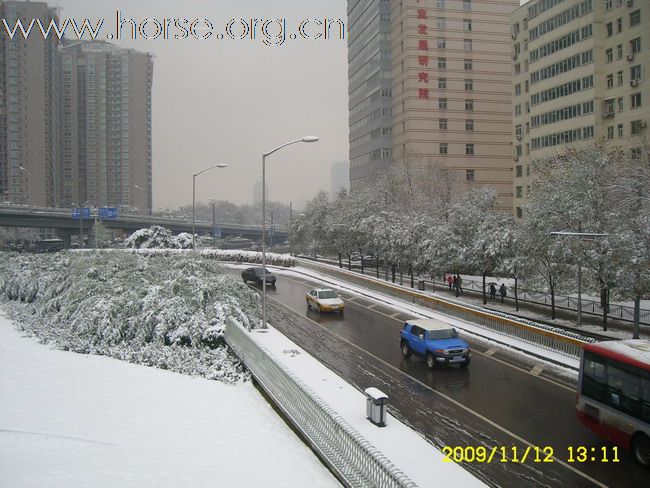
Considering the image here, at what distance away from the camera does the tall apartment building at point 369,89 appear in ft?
296

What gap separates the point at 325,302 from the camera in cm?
3353

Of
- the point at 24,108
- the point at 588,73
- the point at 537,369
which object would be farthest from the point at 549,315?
the point at 24,108

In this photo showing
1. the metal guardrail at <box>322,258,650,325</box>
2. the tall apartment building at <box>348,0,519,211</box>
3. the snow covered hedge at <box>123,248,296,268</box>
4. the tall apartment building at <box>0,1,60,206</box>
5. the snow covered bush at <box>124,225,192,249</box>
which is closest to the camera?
the metal guardrail at <box>322,258,650,325</box>

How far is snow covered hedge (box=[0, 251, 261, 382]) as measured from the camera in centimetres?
2073

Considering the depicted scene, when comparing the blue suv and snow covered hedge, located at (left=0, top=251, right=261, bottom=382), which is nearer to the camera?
snow covered hedge, located at (left=0, top=251, right=261, bottom=382)

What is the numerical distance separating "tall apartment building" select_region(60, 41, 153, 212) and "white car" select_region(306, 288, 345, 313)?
131m

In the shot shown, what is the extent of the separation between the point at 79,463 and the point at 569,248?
25199 mm

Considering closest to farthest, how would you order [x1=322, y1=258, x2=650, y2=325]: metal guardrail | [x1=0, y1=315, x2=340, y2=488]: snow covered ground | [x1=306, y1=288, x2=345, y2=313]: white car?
[x1=0, y1=315, x2=340, y2=488]: snow covered ground
[x1=322, y1=258, x2=650, y2=325]: metal guardrail
[x1=306, y1=288, x2=345, y2=313]: white car

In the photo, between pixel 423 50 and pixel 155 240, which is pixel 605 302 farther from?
pixel 423 50

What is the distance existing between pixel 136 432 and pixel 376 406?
6.04 metres

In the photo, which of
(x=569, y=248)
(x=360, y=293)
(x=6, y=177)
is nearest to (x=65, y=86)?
(x=6, y=177)

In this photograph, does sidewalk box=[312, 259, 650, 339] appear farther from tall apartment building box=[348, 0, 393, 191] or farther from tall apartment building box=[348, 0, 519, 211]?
tall apartment building box=[348, 0, 519, 211]

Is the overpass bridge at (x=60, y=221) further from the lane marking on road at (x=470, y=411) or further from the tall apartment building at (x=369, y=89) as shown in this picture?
the lane marking on road at (x=470, y=411)
